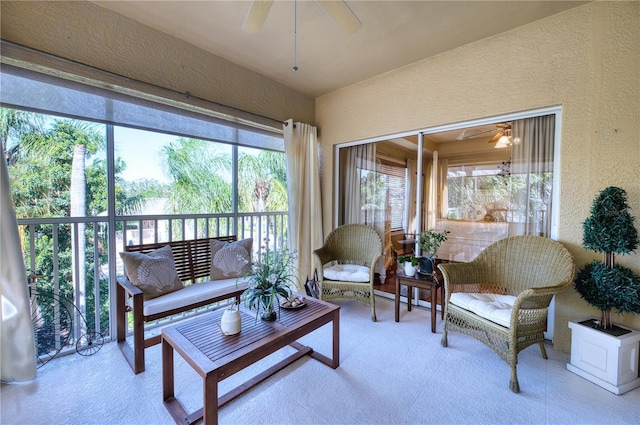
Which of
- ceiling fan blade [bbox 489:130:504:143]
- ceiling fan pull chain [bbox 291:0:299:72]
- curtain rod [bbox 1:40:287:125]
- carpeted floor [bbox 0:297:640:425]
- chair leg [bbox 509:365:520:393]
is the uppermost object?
ceiling fan pull chain [bbox 291:0:299:72]

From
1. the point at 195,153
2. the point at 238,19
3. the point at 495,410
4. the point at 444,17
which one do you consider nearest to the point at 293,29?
the point at 238,19

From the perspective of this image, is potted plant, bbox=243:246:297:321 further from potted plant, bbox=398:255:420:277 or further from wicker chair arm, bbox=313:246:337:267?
potted plant, bbox=398:255:420:277

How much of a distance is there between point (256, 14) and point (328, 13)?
0.45m

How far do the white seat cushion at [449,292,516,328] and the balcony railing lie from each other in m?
2.80

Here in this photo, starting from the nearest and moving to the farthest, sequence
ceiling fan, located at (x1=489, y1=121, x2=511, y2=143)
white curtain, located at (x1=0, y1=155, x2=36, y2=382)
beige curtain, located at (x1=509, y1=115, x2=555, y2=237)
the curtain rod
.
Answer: white curtain, located at (x1=0, y1=155, x2=36, y2=382) → the curtain rod → beige curtain, located at (x1=509, y1=115, x2=555, y2=237) → ceiling fan, located at (x1=489, y1=121, x2=511, y2=143)

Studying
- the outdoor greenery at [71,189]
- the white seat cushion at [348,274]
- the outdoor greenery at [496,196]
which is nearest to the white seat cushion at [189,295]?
the outdoor greenery at [71,189]

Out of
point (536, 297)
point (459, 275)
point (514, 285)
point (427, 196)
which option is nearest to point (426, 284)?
point (459, 275)

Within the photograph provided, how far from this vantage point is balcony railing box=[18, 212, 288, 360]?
2020 mm

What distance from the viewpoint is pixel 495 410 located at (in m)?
1.54

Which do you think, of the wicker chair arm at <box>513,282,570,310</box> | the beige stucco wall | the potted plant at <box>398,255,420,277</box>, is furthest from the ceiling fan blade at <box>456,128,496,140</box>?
the wicker chair arm at <box>513,282,570,310</box>

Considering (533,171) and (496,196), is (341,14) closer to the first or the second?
(533,171)

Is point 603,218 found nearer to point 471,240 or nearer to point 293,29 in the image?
point 471,240

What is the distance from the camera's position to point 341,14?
5.39ft

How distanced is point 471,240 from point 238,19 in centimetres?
321
